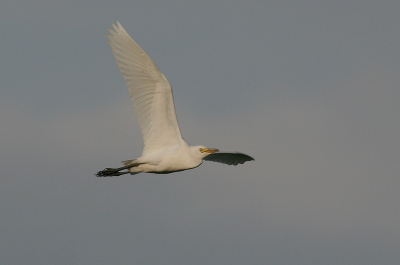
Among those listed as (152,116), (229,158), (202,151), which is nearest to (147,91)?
(152,116)

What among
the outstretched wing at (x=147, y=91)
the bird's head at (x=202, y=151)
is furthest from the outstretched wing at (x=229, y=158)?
the outstretched wing at (x=147, y=91)

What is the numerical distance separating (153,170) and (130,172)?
902mm

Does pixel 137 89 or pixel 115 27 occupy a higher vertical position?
pixel 115 27

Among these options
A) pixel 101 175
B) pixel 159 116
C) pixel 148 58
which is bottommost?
pixel 101 175

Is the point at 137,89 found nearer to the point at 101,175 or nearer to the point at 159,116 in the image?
the point at 159,116

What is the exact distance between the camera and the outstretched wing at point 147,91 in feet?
89.4

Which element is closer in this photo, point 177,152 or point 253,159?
point 177,152

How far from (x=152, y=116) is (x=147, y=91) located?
932 mm

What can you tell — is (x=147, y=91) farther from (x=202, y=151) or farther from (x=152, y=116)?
(x=202, y=151)

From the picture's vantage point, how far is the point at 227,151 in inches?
1096

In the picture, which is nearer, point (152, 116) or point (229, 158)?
point (152, 116)

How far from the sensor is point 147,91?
2745 centimetres

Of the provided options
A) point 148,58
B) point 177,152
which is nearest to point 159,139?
point 177,152

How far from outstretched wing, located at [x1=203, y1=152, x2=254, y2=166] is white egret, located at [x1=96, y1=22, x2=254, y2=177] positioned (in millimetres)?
582
